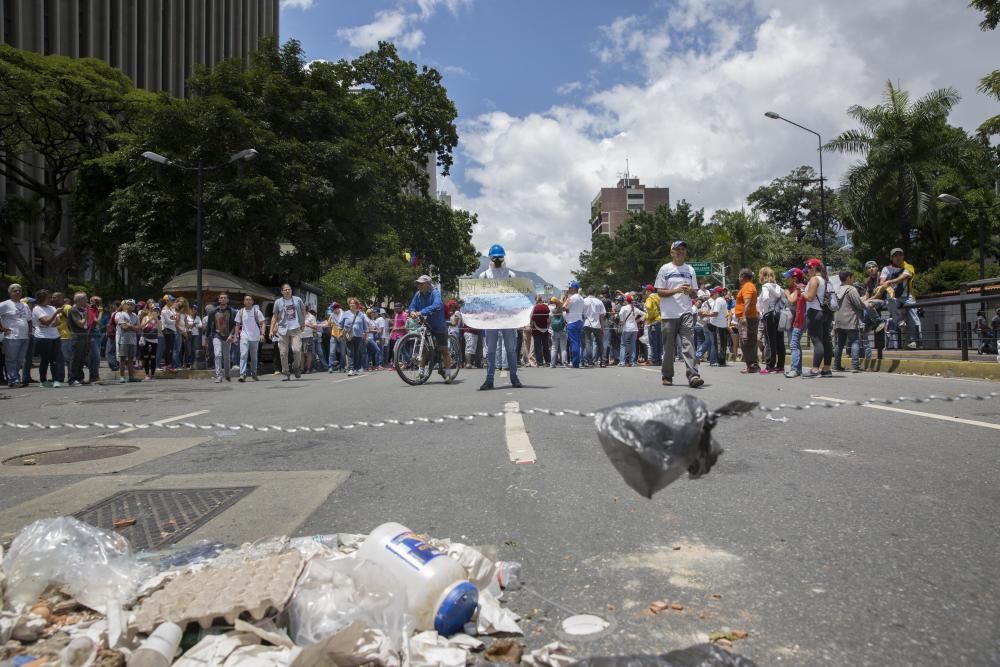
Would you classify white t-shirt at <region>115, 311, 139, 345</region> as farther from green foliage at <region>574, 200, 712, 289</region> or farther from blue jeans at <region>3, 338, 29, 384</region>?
green foliage at <region>574, 200, 712, 289</region>

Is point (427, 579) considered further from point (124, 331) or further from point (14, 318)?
point (124, 331)

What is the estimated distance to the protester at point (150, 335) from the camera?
54.5ft

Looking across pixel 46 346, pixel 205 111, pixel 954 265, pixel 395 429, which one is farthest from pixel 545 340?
pixel 954 265

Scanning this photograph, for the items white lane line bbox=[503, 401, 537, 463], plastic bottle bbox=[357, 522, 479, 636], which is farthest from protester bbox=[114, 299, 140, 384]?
plastic bottle bbox=[357, 522, 479, 636]

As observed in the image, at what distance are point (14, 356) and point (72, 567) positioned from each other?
13.7 metres

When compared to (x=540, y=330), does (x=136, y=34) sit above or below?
above

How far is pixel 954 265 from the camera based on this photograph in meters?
33.9

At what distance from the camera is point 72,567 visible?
2.75 m

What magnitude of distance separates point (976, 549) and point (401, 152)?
37.2m

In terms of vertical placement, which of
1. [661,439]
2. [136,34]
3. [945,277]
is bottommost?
[661,439]

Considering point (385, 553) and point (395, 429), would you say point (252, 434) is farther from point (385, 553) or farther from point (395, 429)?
point (385, 553)

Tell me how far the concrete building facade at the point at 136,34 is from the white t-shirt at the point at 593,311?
72.6 ft

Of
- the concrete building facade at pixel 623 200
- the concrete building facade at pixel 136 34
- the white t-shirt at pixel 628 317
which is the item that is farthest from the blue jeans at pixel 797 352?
the concrete building facade at pixel 623 200

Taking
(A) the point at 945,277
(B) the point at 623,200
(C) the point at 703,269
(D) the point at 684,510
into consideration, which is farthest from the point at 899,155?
(B) the point at 623,200
